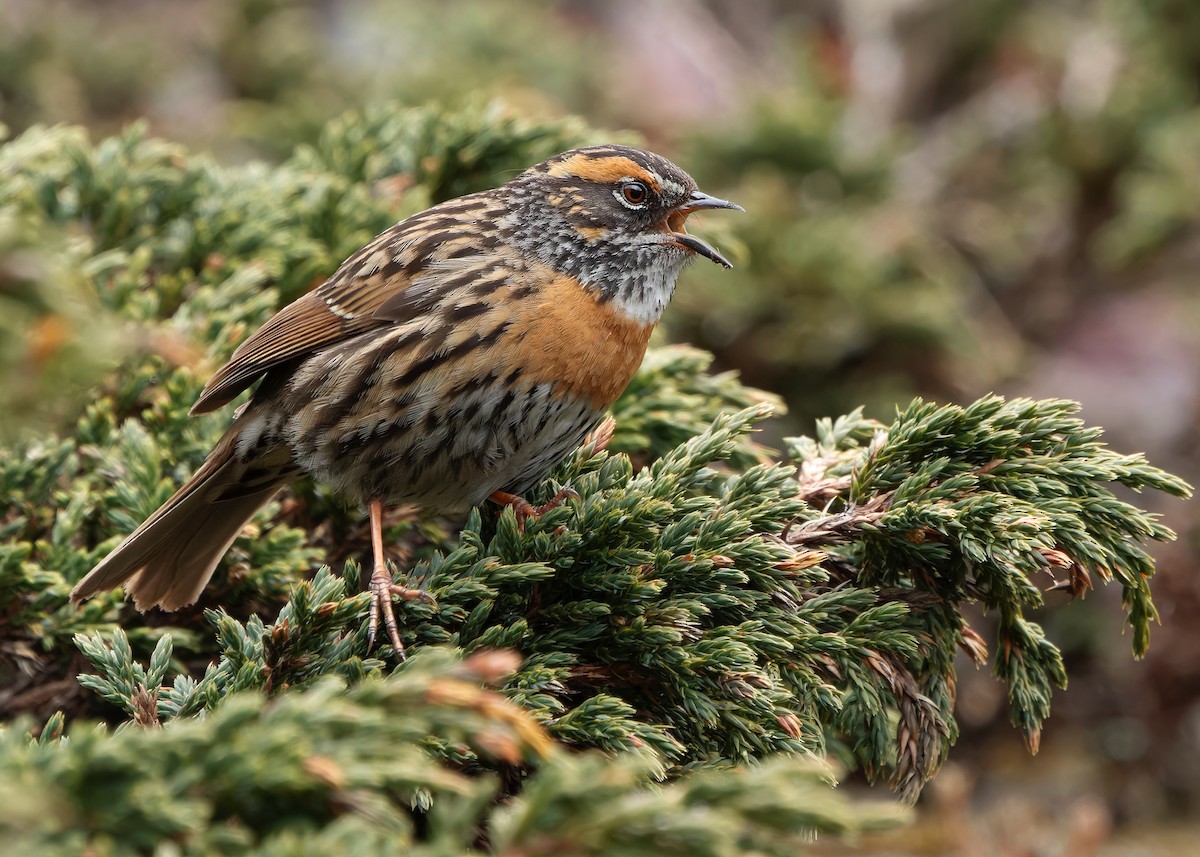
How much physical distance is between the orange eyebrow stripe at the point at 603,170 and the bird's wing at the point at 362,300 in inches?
11.5

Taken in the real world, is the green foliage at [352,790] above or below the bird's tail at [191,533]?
above

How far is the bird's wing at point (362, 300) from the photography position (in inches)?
114

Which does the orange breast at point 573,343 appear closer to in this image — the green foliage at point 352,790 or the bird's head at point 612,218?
the bird's head at point 612,218

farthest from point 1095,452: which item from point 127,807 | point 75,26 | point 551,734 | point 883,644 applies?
point 75,26

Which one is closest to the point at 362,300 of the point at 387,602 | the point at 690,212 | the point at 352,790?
the point at 690,212

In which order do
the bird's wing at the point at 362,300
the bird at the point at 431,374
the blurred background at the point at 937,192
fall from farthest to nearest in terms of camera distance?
the blurred background at the point at 937,192, the bird's wing at the point at 362,300, the bird at the point at 431,374

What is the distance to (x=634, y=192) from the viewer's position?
3207 mm

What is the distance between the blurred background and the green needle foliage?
143 centimetres

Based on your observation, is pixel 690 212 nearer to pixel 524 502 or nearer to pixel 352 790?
pixel 524 502

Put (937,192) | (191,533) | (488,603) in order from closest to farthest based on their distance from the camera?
(488,603)
(191,533)
(937,192)

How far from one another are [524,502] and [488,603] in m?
0.65

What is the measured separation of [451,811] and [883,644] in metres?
1.06

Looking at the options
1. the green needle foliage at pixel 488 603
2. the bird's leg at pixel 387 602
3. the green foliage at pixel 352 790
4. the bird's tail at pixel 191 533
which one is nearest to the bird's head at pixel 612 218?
the green needle foliage at pixel 488 603

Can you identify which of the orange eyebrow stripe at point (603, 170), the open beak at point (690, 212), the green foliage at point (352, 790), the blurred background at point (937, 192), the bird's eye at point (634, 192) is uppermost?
the orange eyebrow stripe at point (603, 170)
